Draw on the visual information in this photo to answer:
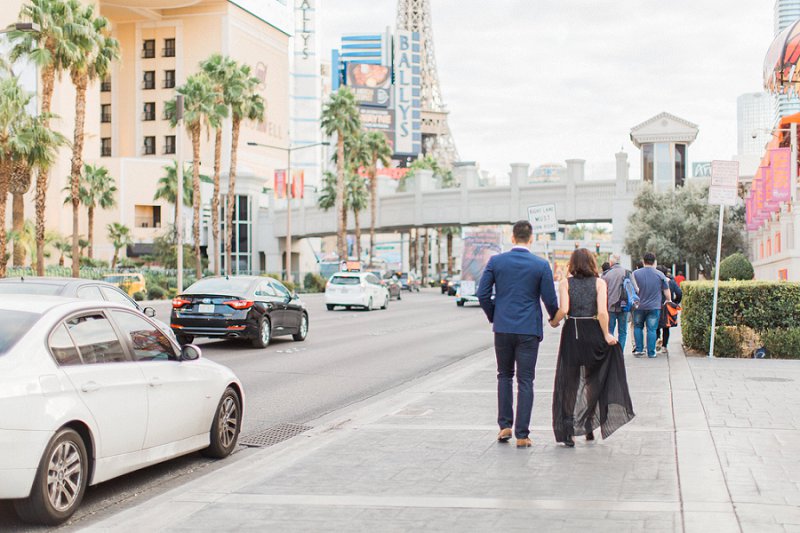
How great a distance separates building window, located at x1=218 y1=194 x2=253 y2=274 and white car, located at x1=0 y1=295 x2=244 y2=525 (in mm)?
75232

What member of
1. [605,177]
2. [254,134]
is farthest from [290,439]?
[254,134]

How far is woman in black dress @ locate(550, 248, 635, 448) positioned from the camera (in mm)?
8133

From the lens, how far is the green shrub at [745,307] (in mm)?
15883

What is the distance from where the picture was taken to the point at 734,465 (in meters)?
7.07

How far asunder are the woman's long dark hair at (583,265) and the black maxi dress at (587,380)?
153 mm

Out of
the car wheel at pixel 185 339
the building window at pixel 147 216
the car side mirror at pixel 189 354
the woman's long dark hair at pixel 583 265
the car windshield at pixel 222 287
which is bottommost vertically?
the car wheel at pixel 185 339

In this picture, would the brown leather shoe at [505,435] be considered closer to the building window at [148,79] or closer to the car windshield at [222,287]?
the car windshield at [222,287]

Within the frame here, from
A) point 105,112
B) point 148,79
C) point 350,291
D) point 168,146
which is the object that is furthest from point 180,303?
point 105,112

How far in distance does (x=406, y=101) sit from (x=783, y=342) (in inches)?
6067

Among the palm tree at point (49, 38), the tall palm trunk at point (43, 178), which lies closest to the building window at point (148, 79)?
the tall palm trunk at point (43, 178)

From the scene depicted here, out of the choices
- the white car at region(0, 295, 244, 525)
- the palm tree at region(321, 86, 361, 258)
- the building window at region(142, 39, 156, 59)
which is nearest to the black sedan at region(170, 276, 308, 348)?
the white car at region(0, 295, 244, 525)

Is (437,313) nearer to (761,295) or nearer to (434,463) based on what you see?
(761,295)

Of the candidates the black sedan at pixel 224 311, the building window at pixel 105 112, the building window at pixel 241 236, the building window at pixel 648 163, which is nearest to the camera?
the black sedan at pixel 224 311

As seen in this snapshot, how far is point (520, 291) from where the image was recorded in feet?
26.5
